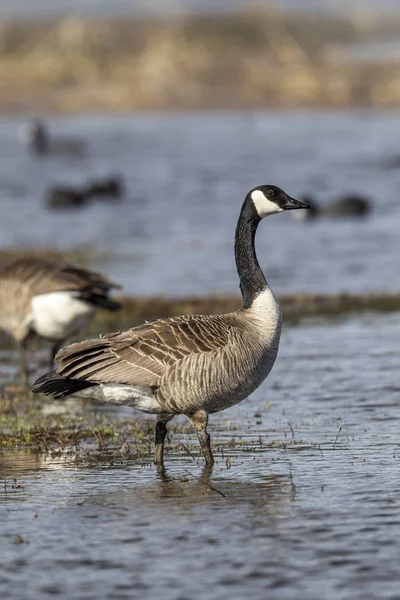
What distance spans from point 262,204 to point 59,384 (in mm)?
2245

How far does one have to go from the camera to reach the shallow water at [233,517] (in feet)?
21.8

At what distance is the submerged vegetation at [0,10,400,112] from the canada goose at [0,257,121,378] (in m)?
41.9

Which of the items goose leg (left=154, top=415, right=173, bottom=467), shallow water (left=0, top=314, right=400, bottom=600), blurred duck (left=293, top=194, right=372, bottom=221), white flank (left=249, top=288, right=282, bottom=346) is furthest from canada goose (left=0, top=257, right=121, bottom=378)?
blurred duck (left=293, top=194, right=372, bottom=221)

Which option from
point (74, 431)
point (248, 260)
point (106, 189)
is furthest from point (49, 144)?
point (248, 260)

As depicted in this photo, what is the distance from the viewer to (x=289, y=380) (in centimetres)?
1281

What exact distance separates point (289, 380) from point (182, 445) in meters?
3.37

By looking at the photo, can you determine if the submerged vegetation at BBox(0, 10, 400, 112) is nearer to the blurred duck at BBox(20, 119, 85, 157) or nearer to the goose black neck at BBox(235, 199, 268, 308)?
the blurred duck at BBox(20, 119, 85, 157)

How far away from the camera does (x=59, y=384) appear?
29.9ft

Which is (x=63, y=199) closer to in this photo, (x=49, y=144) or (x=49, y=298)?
(x=49, y=144)

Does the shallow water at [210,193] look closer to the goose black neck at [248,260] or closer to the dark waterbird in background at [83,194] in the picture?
the dark waterbird in background at [83,194]

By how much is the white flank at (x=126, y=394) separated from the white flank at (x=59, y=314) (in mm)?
3797

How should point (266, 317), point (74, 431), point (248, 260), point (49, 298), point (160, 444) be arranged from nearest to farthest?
1. point (160, 444)
2. point (266, 317)
3. point (248, 260)
4. point (74, 431)
5. point (49, 298)

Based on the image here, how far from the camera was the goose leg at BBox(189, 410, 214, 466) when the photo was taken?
9062 mm

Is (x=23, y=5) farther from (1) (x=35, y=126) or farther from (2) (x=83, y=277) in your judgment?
(2) (x=83, y=277)
